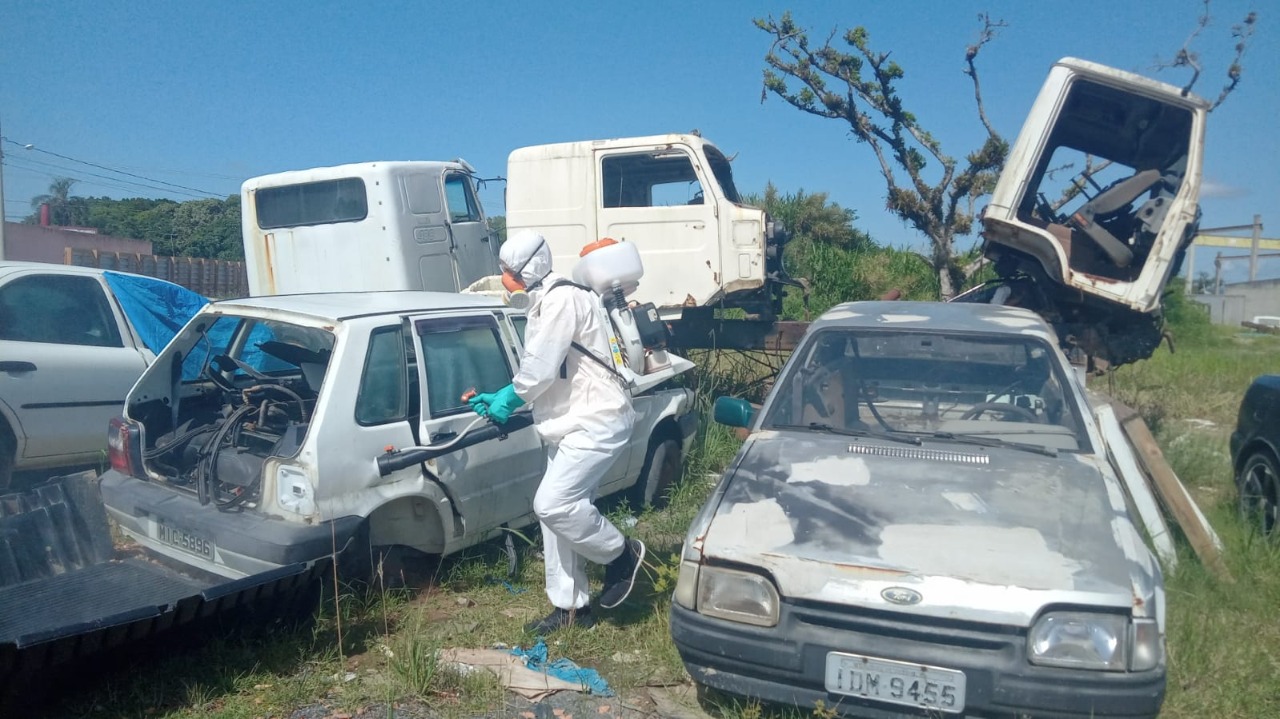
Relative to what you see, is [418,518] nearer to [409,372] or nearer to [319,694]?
[409,372]

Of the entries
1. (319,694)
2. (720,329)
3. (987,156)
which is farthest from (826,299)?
(319,694)

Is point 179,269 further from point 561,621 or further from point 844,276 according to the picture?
point 561,621

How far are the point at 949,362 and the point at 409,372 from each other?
2702 mm

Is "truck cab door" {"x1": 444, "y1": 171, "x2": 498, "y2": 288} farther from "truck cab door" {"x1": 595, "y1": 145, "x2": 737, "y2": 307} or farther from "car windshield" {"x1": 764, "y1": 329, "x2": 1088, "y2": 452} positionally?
"car windshield" {"x1": 764, "y1": 329, "x2": 1088, "y2": 452}

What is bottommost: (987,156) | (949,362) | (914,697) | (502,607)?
(502,607)

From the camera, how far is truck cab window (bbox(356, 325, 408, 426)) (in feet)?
13.2

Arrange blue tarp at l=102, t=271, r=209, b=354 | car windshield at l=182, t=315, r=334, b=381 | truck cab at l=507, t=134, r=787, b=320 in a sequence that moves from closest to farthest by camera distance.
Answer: car windshield at l=182, t=315, r=334, b=381
blue tarp at l=102, t=271, r=209, b=354
truck cab at l=507, t=134, r=787, b=320

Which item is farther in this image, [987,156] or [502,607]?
[987,156]

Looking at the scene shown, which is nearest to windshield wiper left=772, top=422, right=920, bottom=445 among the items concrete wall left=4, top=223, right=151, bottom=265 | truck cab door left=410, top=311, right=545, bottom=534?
truck cab door left=410, top=311, right=545, bottom=534

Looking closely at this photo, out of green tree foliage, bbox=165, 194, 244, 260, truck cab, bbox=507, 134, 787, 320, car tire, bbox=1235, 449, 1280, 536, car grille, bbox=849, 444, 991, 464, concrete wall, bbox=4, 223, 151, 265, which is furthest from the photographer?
green tree foliage, bbox=165, 194, 244, 260

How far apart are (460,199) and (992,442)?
6047mm

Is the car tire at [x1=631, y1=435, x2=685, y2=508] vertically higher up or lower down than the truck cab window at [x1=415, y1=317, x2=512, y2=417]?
lower down

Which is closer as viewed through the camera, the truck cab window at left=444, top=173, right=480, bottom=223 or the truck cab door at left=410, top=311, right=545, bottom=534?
the truck cab door at left=410, top=311, right=545, bottom=534

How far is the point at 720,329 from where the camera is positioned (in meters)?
8.48
